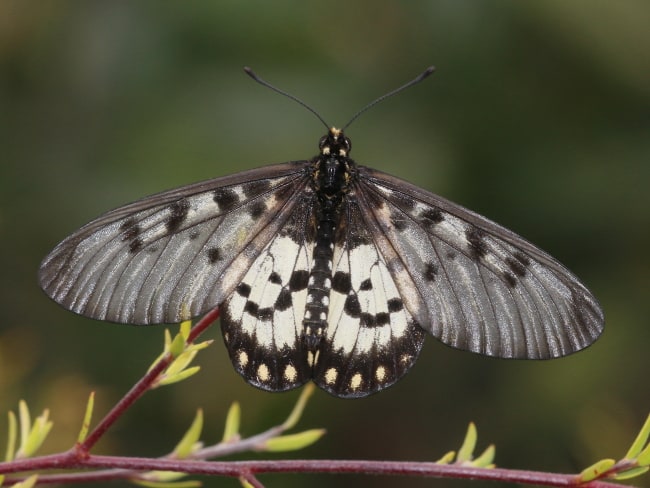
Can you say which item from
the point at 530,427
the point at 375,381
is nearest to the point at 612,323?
the point at 530,427

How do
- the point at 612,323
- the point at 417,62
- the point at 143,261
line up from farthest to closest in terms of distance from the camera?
the point at 417,62, the point at 612,323, the point at 143,261

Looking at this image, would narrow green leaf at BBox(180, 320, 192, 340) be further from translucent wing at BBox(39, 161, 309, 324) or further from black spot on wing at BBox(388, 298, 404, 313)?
black spot on wing at BBox(388, 298, 404, 313)

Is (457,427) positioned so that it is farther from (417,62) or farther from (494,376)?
(417,62)

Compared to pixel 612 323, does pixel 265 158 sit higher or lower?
higher

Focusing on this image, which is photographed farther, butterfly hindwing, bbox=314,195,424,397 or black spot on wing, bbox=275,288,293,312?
black spot on wing, bbox=275,288,293,312

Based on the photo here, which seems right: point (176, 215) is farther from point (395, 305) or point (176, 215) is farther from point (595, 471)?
point (595, 471)

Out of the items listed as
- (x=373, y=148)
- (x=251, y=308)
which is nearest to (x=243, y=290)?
(x=251, y=308)

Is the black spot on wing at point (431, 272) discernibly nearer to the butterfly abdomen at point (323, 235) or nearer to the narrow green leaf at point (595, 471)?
the butterfly abdomen at point (323, 235)

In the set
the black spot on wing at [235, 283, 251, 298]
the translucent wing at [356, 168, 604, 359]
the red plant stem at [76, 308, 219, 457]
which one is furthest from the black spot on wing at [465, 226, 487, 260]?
the red plant stem at [76, 308, 219, 457]
